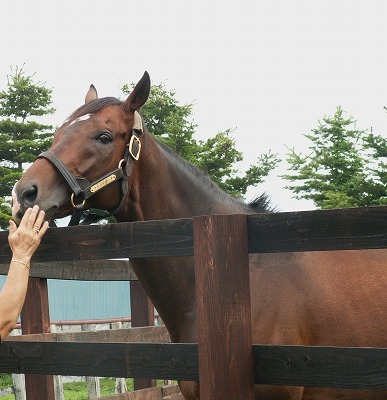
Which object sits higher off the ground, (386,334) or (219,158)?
(219,158)

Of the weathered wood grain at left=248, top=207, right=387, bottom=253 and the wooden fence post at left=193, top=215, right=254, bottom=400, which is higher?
the weathered wood grain at left=248, top=207, right=387, bottom=253

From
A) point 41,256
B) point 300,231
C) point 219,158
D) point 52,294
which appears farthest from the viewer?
point 219,158

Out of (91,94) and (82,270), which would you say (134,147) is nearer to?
(91,94)

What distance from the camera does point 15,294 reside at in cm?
303

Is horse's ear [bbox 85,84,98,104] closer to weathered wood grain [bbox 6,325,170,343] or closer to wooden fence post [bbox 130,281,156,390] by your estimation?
weathered wood grain [bbox 6,325,170,343]

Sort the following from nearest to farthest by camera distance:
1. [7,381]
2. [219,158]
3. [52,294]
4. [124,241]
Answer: [124,241]
[7,381]
[52,294]
[219,158]

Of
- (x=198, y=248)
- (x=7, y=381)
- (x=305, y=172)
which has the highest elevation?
(x=305, y=172)

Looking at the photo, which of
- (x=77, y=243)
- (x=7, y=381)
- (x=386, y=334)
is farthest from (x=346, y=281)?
(x=7, y=381)

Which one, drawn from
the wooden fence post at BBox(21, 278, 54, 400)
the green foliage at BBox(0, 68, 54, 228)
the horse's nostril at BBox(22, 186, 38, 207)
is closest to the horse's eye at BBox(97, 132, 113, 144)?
the horse's nostril at BBox(22, 186, 38, 207)

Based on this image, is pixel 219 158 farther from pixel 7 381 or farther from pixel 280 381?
pixel 280 381

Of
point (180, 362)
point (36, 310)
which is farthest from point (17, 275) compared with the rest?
point (36, 310)

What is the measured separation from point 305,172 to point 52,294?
454 inches

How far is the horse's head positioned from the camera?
4.17 m

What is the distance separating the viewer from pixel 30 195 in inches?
163
